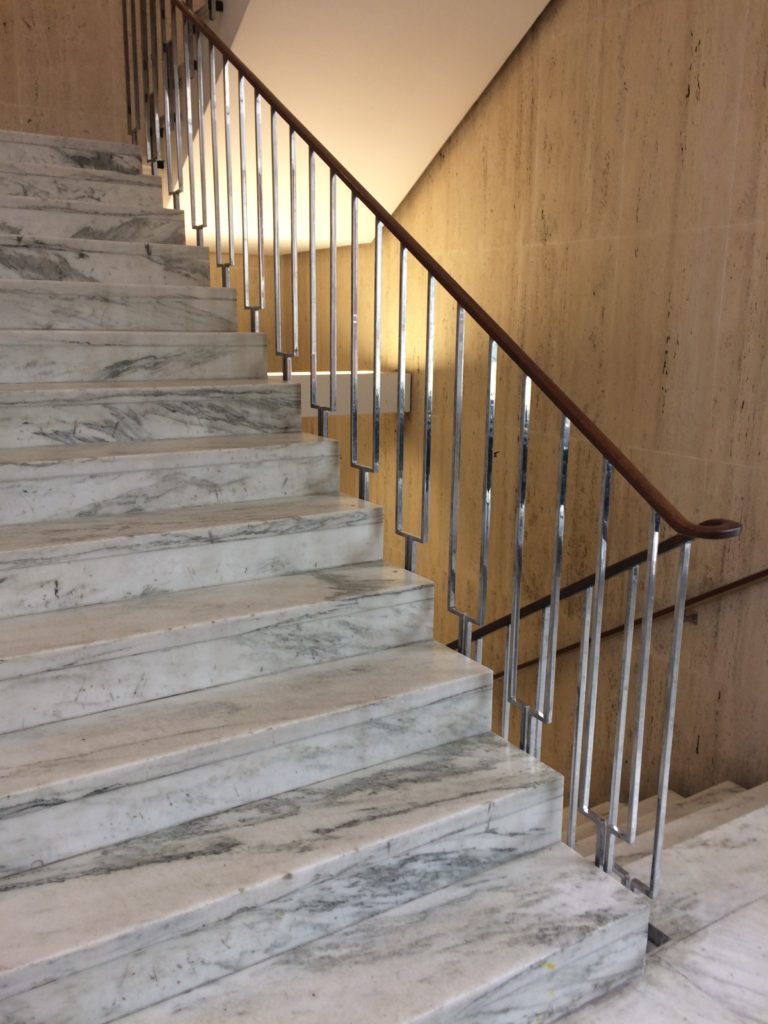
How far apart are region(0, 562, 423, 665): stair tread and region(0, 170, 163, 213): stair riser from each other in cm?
189

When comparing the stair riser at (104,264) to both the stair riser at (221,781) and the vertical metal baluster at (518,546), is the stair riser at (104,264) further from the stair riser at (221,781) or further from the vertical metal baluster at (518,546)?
the stair riser at (221,781)

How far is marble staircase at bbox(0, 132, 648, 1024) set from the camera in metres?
1.59

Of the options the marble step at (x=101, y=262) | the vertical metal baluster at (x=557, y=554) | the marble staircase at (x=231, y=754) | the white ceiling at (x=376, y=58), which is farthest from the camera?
the white ceiling at (x=376, y=58)

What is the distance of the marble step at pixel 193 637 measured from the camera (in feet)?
6.23

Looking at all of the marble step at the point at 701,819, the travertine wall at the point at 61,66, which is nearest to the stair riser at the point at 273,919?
the marble step at the point at 701,819

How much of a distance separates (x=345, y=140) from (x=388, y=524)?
270cm

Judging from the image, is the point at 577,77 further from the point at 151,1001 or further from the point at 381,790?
the point at 151,1001

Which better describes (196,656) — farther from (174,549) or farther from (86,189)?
(86,189)

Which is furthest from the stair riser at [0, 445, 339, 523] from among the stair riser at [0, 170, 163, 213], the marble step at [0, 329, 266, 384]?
the stair riser at [0, 170, 163, 213]

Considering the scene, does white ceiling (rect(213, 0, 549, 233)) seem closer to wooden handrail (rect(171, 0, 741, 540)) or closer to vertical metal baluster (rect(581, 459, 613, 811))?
wooden handrail (rect(171, 0, 741, 540))

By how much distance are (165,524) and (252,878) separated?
103 cm

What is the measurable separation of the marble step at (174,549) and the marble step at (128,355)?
663 mm

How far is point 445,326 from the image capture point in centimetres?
504

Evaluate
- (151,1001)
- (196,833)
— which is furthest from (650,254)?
(151,1001)
